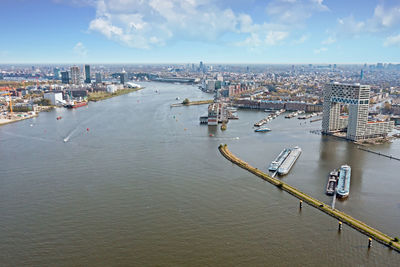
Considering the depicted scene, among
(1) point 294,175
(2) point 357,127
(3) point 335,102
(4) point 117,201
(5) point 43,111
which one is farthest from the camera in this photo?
(5) point 43,111

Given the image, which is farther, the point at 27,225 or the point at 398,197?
the point at 398,197

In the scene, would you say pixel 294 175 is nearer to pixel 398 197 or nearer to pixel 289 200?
pixel 289 200

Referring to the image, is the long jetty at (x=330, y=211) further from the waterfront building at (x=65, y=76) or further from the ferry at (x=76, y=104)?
the waterfront building at (x=65, y=76)


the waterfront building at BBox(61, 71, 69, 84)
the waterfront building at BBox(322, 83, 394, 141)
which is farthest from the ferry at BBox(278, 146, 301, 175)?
the waterfront building at BBox(61, 71, 69, 84)

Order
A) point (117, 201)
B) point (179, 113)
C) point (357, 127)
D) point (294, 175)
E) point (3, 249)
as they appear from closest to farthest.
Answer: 1. point (3, 249)
2. point (117, 201)
3. point (294, 175)
4. point (357, 127)
5. point (179, 113)

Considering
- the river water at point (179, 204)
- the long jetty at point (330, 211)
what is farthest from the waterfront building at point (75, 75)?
the long jetty at point (330, 211)

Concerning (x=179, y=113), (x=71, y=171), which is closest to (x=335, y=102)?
(x=179, y=113)
